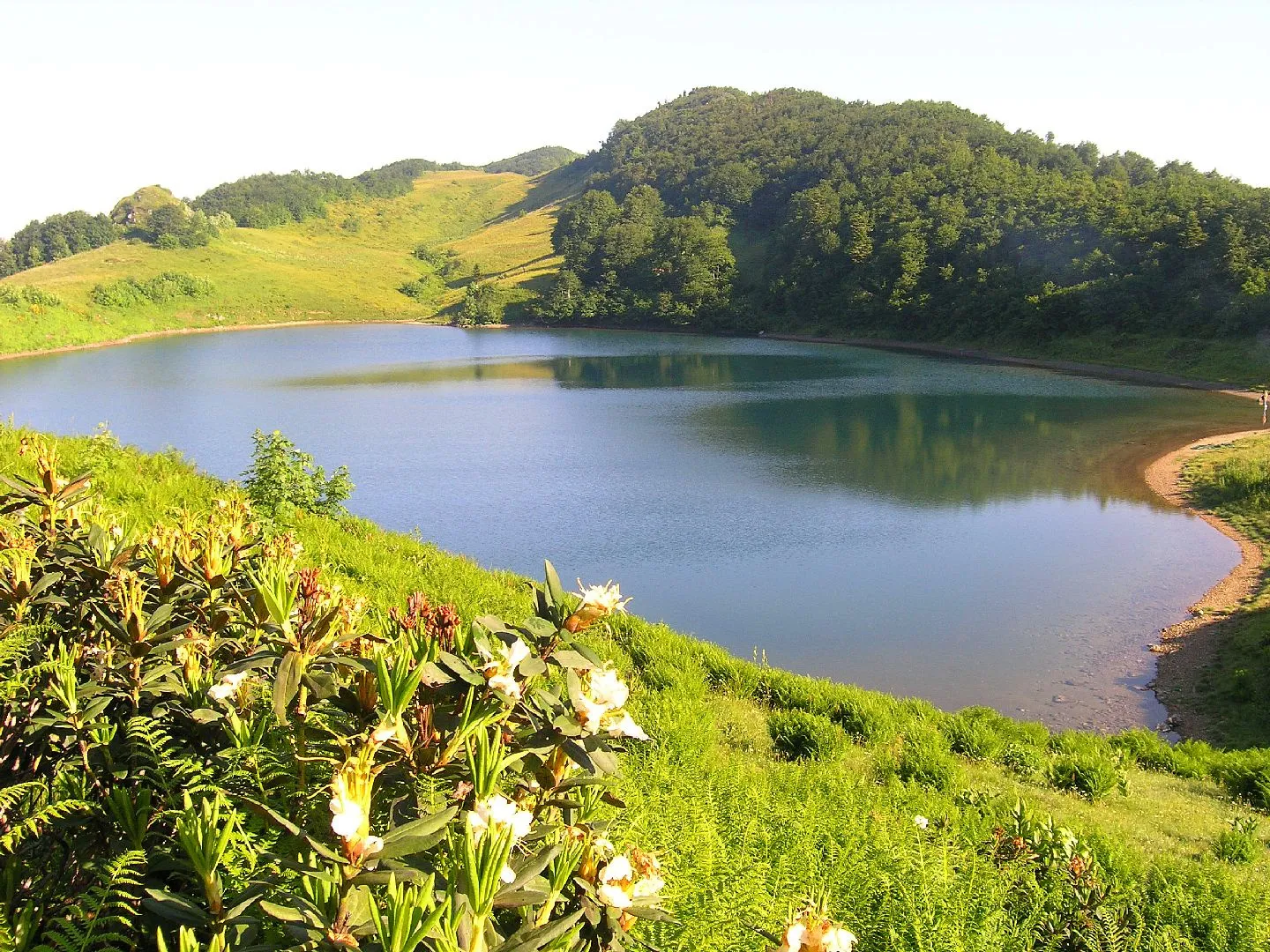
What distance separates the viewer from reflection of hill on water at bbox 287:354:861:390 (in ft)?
132

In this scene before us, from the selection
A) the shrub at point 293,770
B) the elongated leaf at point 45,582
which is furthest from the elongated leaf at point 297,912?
the elongated leaf at point 45,582

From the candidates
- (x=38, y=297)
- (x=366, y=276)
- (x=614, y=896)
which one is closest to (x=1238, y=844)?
(x=614, y=896)

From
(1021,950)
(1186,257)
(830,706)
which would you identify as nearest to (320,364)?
(1186,257)

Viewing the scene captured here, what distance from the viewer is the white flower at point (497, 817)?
143 centimetres

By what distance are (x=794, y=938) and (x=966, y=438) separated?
2686cm

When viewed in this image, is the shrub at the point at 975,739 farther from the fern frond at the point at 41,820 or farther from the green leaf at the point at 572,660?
the fern frond at the point at 41,820

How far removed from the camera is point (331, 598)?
2010 mm

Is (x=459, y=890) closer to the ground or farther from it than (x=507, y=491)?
farther from it

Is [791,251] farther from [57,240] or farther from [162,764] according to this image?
[57,240]

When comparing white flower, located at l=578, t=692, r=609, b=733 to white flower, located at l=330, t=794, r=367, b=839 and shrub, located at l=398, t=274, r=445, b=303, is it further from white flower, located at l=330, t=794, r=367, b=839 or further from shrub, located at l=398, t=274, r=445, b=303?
shrub, located at l=398, t=274, r=445, b=303

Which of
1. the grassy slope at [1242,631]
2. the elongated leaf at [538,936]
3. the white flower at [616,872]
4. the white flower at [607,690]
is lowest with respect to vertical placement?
the grassy slope at [1242,631]

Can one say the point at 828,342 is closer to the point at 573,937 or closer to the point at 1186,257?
the point at 1186,257

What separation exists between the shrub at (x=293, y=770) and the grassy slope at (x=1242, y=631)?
960cm

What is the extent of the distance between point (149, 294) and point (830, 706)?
7317 cm
